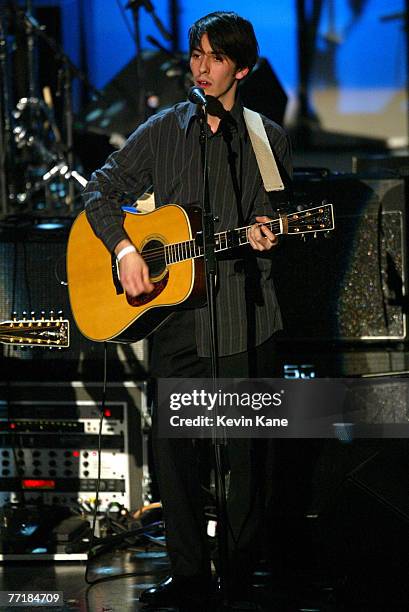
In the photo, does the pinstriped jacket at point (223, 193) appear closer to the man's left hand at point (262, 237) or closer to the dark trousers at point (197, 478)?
the dark trousers at point (197, 478)

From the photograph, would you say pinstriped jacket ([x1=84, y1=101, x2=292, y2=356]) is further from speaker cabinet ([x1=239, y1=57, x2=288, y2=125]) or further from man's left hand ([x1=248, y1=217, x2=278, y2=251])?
speaker cabinet ([x1=239, y1=57, x2=288, y2=125])

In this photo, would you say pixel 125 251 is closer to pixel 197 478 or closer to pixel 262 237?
pixel 262 237

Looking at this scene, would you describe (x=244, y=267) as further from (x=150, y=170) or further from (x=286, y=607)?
(x=286, y=607)

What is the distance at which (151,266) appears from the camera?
11.3ft

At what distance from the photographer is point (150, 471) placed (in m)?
4.33

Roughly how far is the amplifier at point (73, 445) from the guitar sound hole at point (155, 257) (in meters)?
1.04

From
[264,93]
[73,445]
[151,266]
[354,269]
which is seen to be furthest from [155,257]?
[264,93]

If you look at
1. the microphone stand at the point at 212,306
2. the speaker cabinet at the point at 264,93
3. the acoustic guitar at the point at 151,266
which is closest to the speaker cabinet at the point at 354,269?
the speaker cabinet at the point at 264,93

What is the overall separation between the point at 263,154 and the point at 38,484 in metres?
1.90

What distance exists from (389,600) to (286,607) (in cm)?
36

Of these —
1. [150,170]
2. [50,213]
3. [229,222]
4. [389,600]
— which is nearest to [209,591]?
[389,600]

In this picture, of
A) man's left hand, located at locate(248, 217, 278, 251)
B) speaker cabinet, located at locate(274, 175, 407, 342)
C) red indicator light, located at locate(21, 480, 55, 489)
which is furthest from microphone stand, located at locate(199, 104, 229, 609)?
red indicator light, located at locate(21, 480, 55, 489)

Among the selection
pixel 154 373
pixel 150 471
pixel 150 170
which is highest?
pixel 150 170

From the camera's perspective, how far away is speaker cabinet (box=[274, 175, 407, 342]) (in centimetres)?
424
